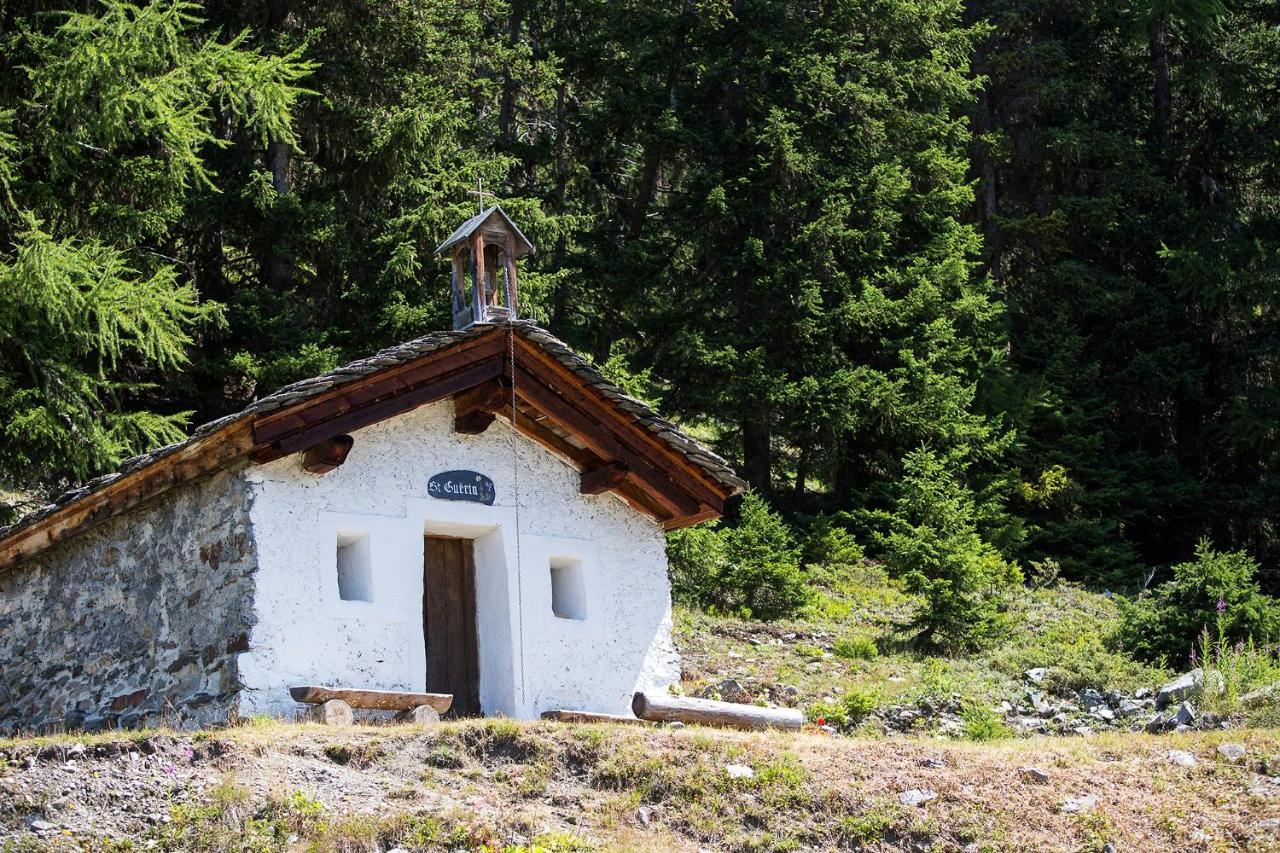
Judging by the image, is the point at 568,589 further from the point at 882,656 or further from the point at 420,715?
the point at 882,656

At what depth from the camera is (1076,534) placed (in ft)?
97.2

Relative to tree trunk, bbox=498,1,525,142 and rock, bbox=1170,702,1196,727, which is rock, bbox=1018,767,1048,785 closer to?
rock, bbox=1170,702,1196,727

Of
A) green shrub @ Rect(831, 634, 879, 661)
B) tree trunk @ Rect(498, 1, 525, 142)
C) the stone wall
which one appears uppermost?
tree trunk @ Rect(498, 1, 525, 142)

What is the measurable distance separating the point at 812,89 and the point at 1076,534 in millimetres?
9216

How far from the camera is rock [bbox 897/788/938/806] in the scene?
12859 millimetres

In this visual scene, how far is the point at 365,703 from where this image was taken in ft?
46.3

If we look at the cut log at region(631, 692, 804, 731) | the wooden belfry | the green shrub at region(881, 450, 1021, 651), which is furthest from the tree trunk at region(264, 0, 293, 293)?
the cut log at region(631, 692, 804, 731)

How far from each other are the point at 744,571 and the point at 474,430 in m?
9.42

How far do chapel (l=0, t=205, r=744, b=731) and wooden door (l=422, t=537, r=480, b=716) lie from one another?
0.02 m

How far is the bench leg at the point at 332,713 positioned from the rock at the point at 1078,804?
5.52 metres

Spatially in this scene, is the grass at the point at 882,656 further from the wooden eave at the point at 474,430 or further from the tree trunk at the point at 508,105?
the tree trunk at the point at 508,105

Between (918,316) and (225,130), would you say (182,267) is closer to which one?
(225,130)

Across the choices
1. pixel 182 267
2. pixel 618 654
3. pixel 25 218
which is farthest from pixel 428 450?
pixel 182 267

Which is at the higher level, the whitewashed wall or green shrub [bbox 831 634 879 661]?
the whitewashed wall
